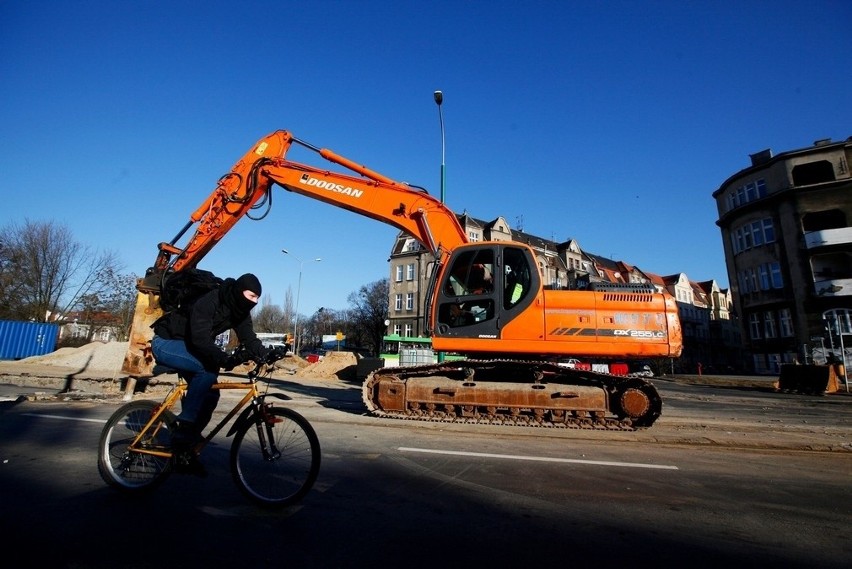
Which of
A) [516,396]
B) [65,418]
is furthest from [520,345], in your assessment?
[65,418]

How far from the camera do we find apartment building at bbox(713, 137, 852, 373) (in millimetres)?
34219

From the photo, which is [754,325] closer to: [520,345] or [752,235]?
[752,235]

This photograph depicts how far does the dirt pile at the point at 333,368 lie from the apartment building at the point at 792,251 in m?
31.0

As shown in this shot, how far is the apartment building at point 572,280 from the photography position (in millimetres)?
47719

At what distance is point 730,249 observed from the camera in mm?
43562

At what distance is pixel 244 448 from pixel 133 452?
99cm

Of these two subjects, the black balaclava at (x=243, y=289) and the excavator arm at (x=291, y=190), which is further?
the excavator arm at (x=291, y=190)

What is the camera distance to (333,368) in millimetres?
22906

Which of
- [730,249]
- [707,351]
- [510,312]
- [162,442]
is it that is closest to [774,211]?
[730,249]

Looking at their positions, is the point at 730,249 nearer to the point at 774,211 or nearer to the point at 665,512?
the point at 774,211

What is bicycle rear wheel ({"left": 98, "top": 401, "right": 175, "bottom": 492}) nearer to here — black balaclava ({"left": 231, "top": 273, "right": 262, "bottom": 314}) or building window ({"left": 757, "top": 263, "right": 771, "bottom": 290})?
black balaclava ({"left": 231, "top": 273, "right": 262, "bottom": 314})

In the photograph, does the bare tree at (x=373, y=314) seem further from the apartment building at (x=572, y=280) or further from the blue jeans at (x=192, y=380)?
the blue jeans at (x=192, y=380)

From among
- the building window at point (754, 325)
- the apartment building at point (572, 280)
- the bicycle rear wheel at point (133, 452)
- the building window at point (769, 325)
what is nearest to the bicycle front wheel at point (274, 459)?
the bicycle rear wheel at point (133, 452)

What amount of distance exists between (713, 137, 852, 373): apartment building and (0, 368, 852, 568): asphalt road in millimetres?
35375
